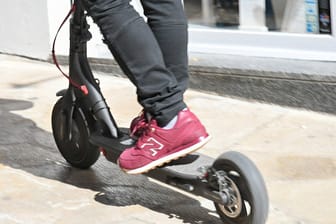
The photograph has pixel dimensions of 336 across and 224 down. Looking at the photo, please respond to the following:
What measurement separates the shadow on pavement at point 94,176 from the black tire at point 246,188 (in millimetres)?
278

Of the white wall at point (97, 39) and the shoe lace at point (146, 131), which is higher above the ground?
the shoe lace at point (146, 131)

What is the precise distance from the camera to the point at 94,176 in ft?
12.4

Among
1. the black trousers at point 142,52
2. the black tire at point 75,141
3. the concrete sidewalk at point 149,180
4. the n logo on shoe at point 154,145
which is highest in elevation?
the black trousers at point 142,52

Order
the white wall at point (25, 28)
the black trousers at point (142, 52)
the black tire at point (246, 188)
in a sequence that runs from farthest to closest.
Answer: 1. the white wall at point (25, 28)
2. the black trousers at point (142, 52)
3. the black tire at point (246, 188)

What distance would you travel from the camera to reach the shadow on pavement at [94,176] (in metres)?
3.38

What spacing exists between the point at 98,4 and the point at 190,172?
77 cm

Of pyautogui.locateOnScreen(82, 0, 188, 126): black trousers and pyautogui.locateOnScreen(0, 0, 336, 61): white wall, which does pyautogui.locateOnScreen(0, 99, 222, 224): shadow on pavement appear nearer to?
pyautogui.locateOnScreen(82, 0, 188, 126): black trousers

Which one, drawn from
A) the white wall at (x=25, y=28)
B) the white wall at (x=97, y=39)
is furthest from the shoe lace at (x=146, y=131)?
the white wall at (x=25, y=28)

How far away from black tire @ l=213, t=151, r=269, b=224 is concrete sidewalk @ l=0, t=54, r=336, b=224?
0.29m

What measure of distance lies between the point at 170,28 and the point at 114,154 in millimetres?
605

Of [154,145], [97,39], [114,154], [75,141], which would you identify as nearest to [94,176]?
[75,141]

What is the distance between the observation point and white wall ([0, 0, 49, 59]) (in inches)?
236

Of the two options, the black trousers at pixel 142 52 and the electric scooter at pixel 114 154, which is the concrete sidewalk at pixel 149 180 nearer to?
the electric scooter at pixel 114 154

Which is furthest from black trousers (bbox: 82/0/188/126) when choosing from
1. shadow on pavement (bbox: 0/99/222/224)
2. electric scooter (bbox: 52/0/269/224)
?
shadow on pavement (bbox: 0/99/222/224)
